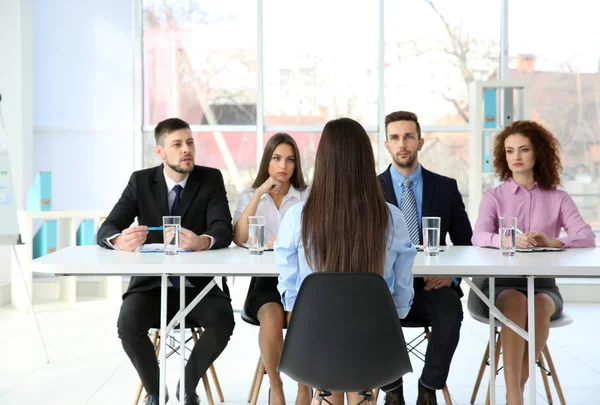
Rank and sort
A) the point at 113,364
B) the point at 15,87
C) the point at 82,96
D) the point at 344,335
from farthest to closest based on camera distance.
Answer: the point at 82,96 < the point at 15,87 < the point at 113,364 < the point at 344,335

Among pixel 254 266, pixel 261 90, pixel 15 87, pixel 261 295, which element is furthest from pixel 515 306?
pixel 15 87

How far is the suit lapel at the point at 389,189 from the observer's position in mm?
3471

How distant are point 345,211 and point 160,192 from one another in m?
1.48

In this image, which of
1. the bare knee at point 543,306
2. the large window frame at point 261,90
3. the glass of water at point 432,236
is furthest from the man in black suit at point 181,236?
the large window frame at point 261,90

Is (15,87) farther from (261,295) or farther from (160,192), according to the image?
(261,295)

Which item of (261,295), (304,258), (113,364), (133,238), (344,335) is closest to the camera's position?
(344,335)

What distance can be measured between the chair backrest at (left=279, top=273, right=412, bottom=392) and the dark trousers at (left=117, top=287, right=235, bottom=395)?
40.1 inches

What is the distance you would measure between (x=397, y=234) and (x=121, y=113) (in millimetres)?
5112

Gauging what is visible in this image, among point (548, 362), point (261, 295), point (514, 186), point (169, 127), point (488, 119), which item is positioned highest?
point (488, 119)

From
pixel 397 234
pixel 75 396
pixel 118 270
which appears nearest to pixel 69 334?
pixel 75 396

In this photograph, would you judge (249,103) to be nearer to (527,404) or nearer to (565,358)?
(565,358)

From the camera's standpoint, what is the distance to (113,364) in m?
4.19

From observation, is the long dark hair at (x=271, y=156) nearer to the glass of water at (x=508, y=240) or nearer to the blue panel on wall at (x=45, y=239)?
the glass of water at (x=508, y=240)

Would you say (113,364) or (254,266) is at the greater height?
(254,266)
